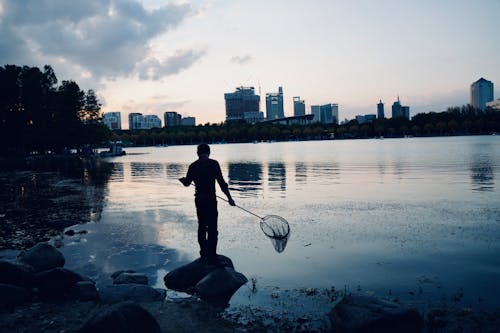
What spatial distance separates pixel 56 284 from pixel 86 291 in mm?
704

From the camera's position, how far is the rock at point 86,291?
8789 mm

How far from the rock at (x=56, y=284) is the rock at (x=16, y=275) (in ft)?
0.89

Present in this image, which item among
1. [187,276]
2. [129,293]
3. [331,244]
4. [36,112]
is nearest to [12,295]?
[129,293]

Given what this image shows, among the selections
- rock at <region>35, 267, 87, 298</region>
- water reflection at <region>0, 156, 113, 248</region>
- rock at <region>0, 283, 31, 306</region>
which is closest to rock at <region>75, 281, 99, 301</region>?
rock at <region>35, 267, 87, 298</region>

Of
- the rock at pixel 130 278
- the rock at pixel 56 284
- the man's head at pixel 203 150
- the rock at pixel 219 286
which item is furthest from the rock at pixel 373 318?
the rock at pixel 56 284

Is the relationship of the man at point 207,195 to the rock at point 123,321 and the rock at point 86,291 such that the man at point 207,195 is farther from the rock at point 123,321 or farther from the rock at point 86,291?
the rock at point 123,321

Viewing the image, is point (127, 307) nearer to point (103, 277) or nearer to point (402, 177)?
point (103, 277)

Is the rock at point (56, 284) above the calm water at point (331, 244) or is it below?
above

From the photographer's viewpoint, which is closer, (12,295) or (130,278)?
(12,295)

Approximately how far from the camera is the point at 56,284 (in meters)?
8.98

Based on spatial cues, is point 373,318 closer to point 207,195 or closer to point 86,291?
point 207,195

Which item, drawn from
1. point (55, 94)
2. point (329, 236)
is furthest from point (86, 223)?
point (55, 94)

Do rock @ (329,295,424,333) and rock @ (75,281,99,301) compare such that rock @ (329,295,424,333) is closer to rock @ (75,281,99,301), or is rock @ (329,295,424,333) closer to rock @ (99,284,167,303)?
rock @ (99,284,167,303)

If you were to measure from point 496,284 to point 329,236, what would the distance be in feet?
18.3
